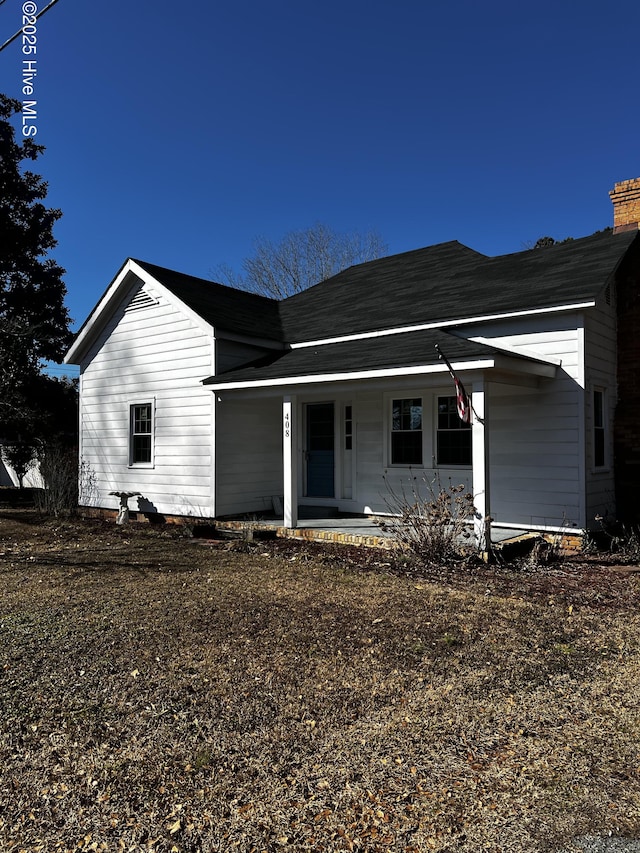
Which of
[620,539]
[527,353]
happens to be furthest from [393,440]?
[620,539]

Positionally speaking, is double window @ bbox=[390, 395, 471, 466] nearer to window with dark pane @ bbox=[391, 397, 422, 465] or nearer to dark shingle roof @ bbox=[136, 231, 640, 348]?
window with dark pane @ bbox=[391, 397, 422, 465]

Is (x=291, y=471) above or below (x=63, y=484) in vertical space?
above

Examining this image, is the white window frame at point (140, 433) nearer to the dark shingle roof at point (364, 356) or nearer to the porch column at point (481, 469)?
the dark shingle roof at point (364, 356)

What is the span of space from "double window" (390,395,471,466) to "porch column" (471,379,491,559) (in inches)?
86.4

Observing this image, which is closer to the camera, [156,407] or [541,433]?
[541,433]

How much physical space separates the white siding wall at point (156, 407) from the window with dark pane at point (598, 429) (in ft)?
23.5

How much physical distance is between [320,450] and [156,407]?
12.5 feet

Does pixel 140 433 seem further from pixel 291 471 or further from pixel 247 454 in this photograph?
pixel 291 471

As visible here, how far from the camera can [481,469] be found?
7.97 m

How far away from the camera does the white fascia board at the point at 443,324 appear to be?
897 centimetres

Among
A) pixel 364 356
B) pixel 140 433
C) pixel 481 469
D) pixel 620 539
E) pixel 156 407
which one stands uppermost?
pixel 364 356

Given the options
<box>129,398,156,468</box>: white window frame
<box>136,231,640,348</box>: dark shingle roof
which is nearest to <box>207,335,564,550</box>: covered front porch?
<box>136,231,640,348</box>: dark shingle roof

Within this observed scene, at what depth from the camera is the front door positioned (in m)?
12.3

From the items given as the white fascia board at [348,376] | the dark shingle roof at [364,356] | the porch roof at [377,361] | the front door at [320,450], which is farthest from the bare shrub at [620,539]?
the front door at [320,450]
